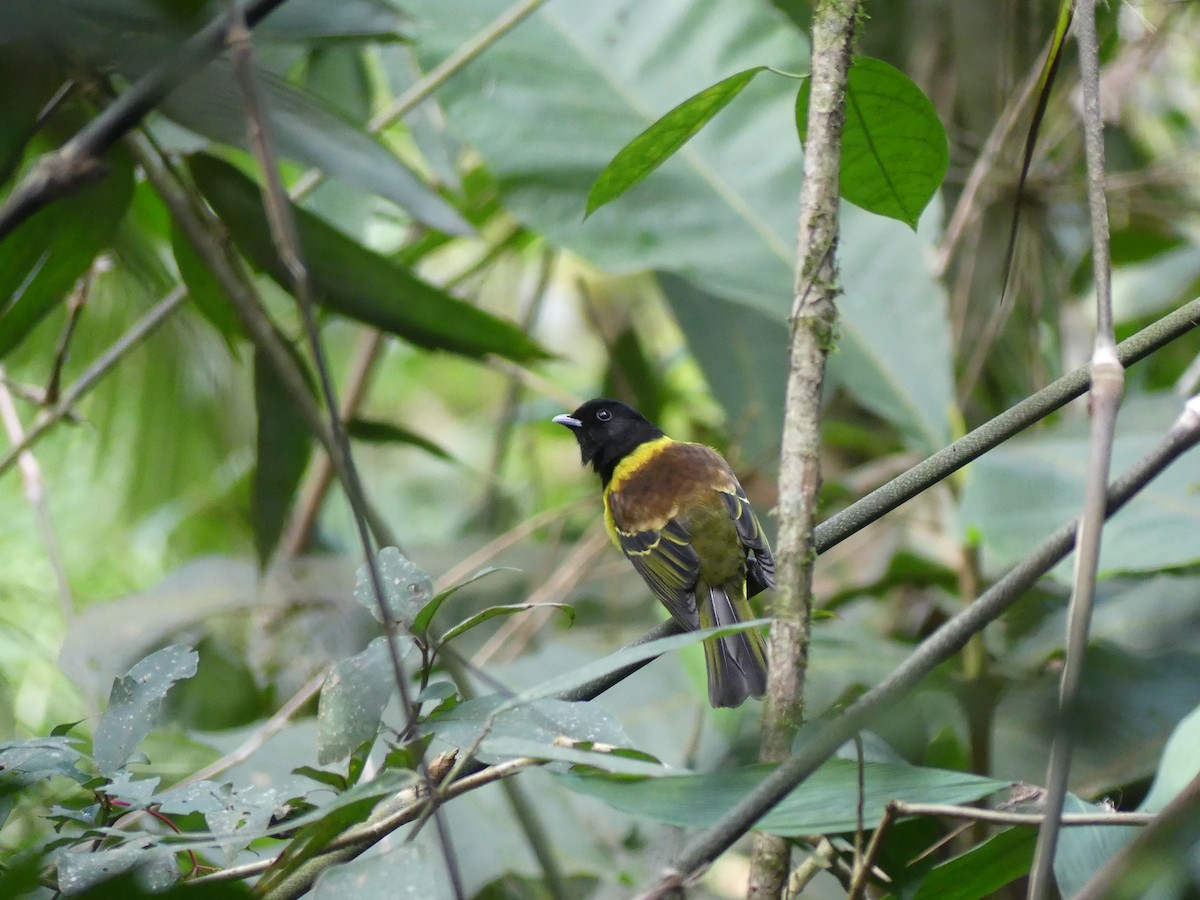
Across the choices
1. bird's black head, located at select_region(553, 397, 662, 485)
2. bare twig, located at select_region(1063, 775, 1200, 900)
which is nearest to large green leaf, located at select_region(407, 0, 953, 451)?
bird's black head, located at select_region(553, 397, 662, 485)

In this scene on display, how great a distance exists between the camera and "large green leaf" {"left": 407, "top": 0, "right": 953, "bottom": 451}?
3.49 m

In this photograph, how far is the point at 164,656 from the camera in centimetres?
138

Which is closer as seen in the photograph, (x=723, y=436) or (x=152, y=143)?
(x=152, y=143)

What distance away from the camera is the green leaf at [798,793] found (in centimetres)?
106

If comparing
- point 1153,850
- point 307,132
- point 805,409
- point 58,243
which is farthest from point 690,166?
point 1153,850

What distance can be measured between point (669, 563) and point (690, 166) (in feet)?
5.21

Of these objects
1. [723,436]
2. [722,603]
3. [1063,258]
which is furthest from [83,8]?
[1063,258]

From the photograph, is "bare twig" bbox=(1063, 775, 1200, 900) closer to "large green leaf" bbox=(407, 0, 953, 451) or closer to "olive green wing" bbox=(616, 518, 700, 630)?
"olive green wing" bbox=(616, 518, 700, 630)

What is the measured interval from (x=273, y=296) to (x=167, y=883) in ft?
12.0

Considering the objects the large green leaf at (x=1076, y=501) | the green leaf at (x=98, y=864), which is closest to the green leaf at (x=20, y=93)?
the green leaf at (x=98, y=864)

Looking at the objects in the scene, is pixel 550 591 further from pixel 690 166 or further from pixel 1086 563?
pixel 1086 563

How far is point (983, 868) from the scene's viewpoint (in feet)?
4.39

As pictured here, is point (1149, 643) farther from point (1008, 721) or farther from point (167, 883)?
point (167, 883)

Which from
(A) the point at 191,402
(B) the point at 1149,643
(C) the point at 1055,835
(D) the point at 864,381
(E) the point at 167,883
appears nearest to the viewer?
(C) the point at 1055,835
